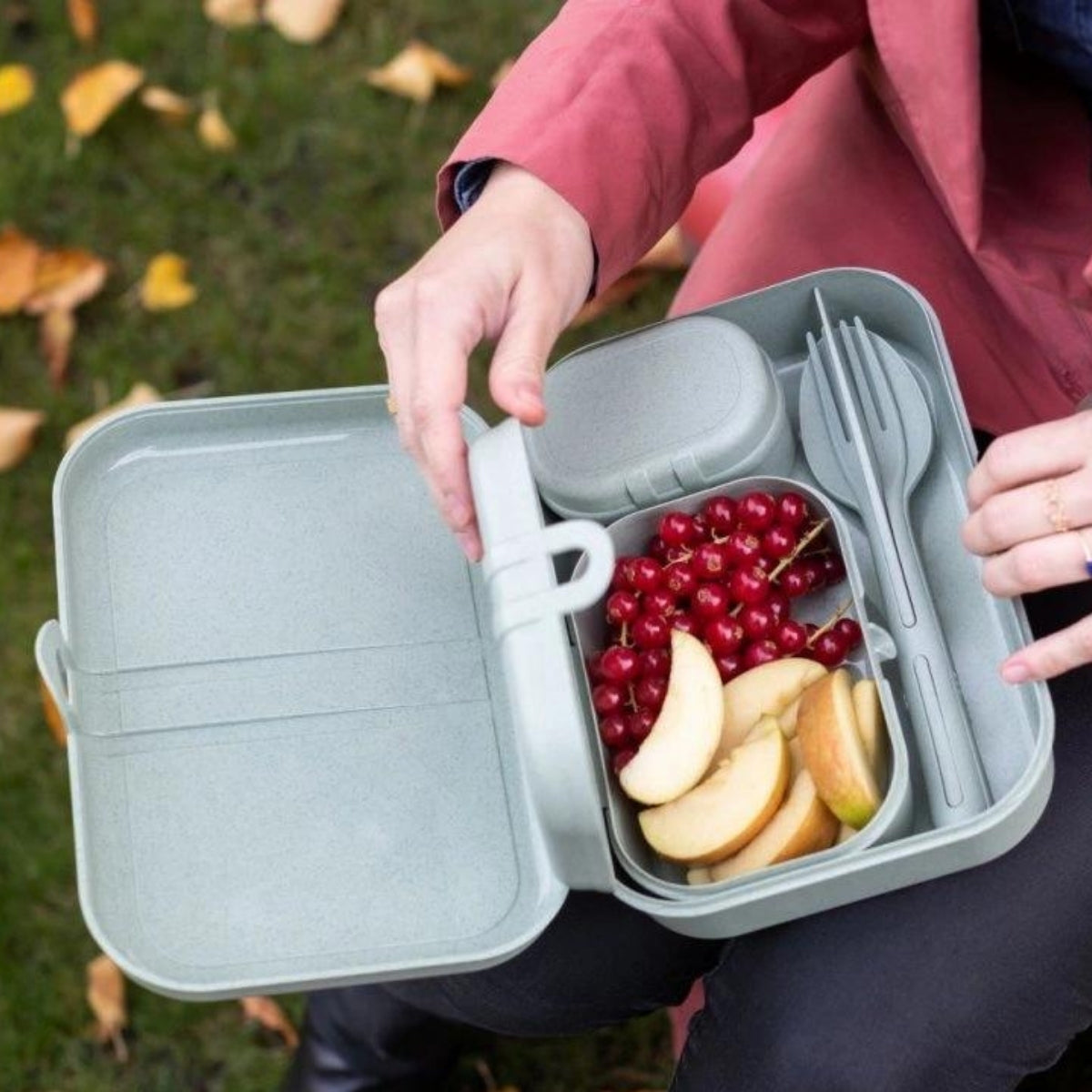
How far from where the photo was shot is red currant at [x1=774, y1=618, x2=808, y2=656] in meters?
0.93

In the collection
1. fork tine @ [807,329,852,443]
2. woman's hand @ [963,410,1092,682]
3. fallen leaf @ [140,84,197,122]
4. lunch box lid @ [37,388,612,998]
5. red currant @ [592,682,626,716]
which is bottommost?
fallen leaf @ [140,84,197,122]

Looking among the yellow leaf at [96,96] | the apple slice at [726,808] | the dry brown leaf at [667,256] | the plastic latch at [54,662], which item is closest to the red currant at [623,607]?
the apple slice at [726,808]

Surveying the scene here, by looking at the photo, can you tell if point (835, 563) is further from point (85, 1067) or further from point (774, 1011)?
point (85, 1067)

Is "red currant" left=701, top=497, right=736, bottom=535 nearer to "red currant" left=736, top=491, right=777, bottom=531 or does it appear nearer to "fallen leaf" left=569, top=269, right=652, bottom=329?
"red currant" left=736, top=491, right=777, bottom=531

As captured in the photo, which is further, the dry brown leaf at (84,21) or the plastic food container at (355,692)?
the dry brown leaf at (84,21)

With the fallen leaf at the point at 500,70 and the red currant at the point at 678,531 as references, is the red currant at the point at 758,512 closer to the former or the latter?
the red currant at the point at 678,531

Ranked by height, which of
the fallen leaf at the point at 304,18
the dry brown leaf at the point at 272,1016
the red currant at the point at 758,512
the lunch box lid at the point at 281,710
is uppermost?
the red currant at the point at 758,512

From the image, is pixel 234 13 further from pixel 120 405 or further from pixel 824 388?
pixel 824 388

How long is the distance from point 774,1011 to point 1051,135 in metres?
0.57

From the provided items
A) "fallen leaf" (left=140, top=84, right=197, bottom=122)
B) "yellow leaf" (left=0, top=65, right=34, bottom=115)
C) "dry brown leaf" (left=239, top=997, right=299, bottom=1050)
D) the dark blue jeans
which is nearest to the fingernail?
the dark blue jeans

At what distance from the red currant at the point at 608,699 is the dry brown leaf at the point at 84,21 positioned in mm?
1352

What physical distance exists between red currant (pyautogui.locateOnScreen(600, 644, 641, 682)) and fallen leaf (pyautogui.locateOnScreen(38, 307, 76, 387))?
40.8 inches

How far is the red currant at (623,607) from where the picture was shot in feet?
3.05

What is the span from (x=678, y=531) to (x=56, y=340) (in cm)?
104
